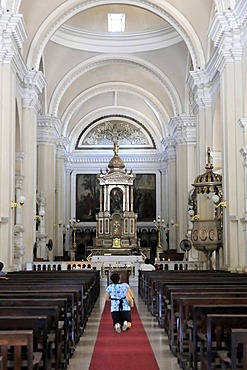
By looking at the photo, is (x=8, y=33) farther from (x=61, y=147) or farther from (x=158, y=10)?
(x=61, y=147)

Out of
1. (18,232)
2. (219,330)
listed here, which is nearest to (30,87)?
(18,232)

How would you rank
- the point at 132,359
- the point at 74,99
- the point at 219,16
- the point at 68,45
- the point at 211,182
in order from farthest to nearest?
1. the point at 74,99
2. the point at 68,45
3. the point at 211,182
4. the point at 219,16
5. the point at 132,359

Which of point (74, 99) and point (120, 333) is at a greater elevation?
point (74, 99)

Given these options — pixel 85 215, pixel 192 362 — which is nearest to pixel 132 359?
pixel 192 362

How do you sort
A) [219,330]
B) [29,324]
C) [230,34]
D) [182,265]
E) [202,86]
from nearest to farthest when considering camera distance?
[29,324] → [219,330] → [230,34] → [202,86] → [182,265]

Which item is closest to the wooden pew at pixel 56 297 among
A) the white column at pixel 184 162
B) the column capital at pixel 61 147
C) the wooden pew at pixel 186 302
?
the wooden pew at pixel 186 302

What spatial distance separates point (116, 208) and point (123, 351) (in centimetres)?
2564

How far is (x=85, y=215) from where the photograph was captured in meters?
36.3

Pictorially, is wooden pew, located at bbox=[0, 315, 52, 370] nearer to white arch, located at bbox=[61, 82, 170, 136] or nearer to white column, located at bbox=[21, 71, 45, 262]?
white column, located at bbox=[21, 71, 45, 262]

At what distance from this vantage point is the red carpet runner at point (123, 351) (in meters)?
6.89

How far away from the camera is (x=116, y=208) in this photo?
110ft

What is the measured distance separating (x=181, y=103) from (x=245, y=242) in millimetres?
13435

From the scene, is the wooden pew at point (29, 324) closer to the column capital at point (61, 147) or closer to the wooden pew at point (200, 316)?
the wooden pew at point (200, 316)

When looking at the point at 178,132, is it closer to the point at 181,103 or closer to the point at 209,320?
the point at 181,103
